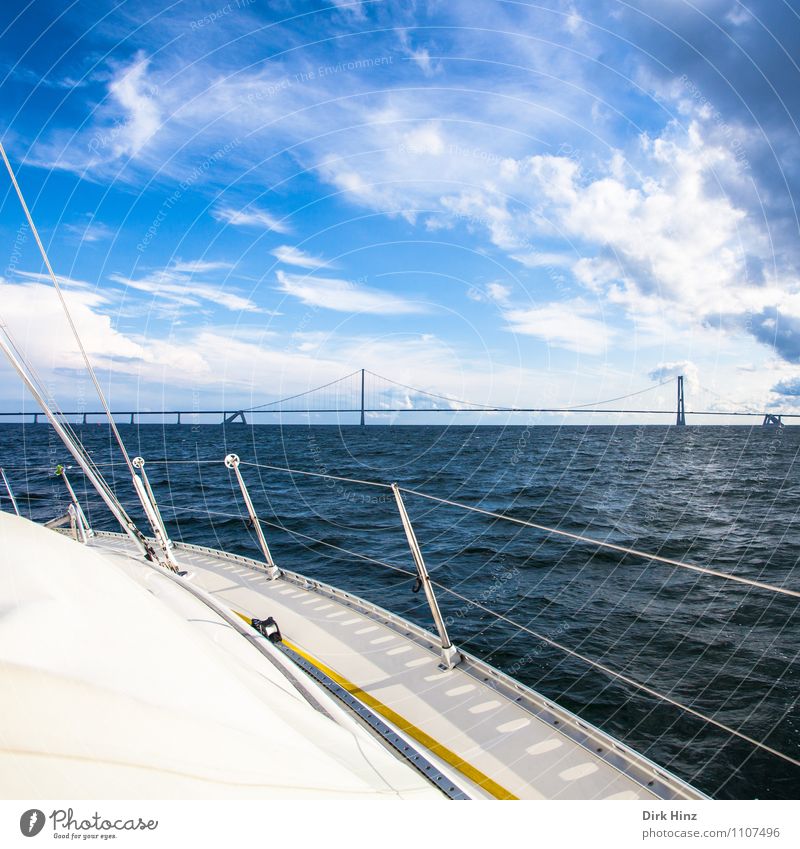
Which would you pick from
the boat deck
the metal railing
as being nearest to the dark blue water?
the metal railing

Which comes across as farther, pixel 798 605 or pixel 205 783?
pixel 798 605

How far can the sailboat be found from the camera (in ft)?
2.53

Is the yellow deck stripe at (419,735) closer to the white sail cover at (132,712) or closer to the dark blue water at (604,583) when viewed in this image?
the white sail cover at (132,712)

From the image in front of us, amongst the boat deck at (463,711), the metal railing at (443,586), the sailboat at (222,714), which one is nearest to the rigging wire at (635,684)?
the metal railing at (443,586)

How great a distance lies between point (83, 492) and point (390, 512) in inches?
333

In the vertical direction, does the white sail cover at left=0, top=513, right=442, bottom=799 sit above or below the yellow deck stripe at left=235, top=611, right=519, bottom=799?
above

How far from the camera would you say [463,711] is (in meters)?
1.81

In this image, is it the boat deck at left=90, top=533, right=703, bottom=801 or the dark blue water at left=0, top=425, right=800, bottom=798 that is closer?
the boat deck at left=90, top=533, right=703, bottom=801

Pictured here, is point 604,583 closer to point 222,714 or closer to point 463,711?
point 463,711

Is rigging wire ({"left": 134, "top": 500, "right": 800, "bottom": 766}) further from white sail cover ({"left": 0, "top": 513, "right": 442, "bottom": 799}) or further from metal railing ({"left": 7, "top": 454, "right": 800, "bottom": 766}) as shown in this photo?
white sail cover ({"left": 0, "top": 513, "right": 442, "bottom": 799})

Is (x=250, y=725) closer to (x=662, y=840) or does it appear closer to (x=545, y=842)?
(x=545, y=842)

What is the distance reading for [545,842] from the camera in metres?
1.06

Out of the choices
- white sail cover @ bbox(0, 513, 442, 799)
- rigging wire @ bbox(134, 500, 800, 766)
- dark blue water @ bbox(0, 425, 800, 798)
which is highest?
white sail cover @ bbox(0, 513, 442, 799)

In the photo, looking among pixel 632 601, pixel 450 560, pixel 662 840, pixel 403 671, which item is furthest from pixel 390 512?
pixel 662 840
